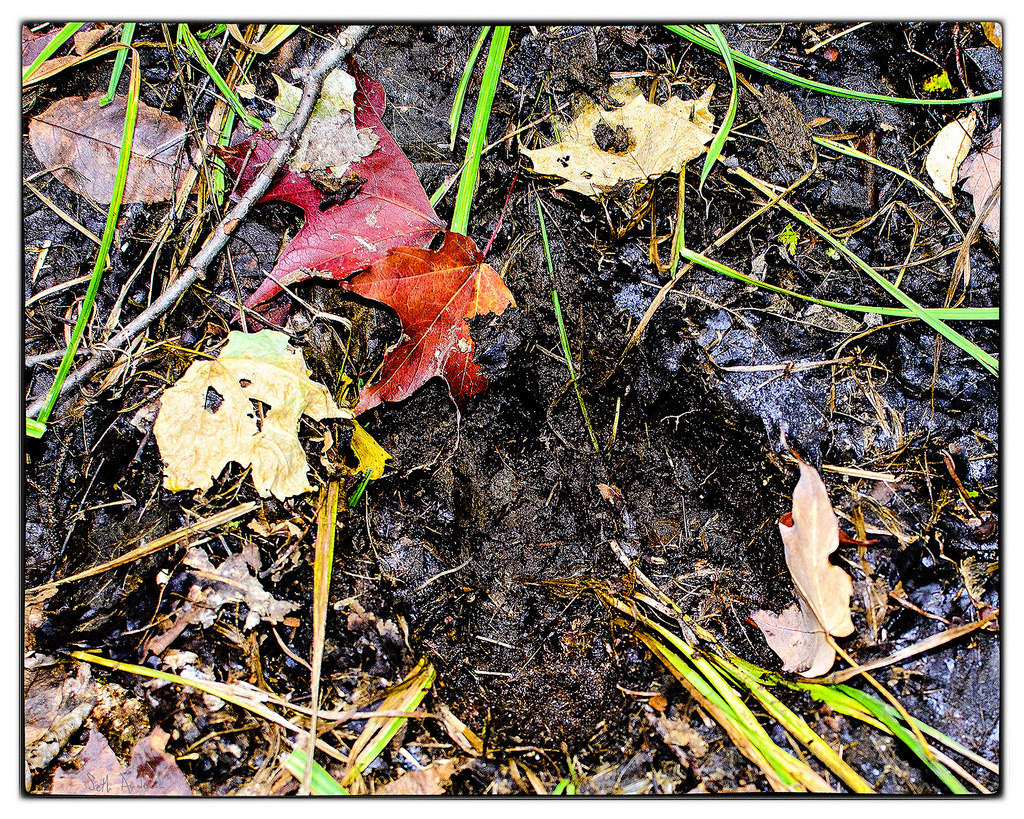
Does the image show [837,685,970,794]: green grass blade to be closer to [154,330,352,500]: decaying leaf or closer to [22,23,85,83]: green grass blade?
[154,330,352,500]: decaying leaf

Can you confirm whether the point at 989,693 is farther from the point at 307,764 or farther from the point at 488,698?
the point at 307,764

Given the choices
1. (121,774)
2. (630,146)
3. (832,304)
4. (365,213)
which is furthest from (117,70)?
(832,304)

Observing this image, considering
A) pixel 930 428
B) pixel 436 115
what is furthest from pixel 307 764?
pixel 930 428

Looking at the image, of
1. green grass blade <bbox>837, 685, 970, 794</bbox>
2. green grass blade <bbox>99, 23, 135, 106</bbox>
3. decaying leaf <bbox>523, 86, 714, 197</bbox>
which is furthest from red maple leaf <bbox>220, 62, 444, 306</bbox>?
green grass blade <bbox>837, 685, 970, 794</bbox>

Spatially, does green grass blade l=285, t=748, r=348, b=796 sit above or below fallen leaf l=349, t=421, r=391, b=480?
below

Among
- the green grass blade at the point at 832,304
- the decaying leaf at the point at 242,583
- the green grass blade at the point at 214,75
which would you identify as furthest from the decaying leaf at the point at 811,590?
the green grass blade at the point at 214,75
